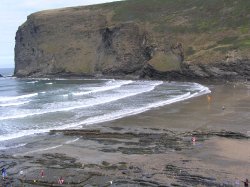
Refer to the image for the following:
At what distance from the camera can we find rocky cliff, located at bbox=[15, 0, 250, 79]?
275 ft

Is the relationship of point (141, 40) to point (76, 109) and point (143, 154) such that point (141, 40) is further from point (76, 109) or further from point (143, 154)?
point (143, 154)

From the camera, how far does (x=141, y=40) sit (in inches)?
3979

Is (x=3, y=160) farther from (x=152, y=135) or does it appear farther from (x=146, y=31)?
(x=146, y=31)

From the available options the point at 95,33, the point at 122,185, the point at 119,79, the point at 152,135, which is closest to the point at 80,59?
the point at 95,33

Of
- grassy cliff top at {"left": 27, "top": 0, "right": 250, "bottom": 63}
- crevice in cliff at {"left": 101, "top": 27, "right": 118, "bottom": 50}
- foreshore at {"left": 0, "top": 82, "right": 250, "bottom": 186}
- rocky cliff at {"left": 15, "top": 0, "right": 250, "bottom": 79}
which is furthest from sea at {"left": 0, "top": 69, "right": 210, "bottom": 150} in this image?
crevice in cliff at {"left": 101, "top": 27, "right": 118, "bottom": 50}

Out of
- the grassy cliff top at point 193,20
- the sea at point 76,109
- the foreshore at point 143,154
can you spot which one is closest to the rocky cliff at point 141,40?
the grassy cliff top at point 193,20

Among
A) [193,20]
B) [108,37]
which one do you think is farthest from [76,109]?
[108,37]

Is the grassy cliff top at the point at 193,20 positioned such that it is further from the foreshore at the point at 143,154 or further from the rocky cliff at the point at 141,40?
the foreshore at the point at 143,154

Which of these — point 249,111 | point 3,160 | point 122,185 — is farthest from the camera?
point 249,111

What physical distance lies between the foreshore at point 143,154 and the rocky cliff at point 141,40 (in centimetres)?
3959

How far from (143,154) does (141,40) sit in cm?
7373

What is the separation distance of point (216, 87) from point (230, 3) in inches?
1351

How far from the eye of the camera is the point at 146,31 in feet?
331

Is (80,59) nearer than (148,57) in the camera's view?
No
